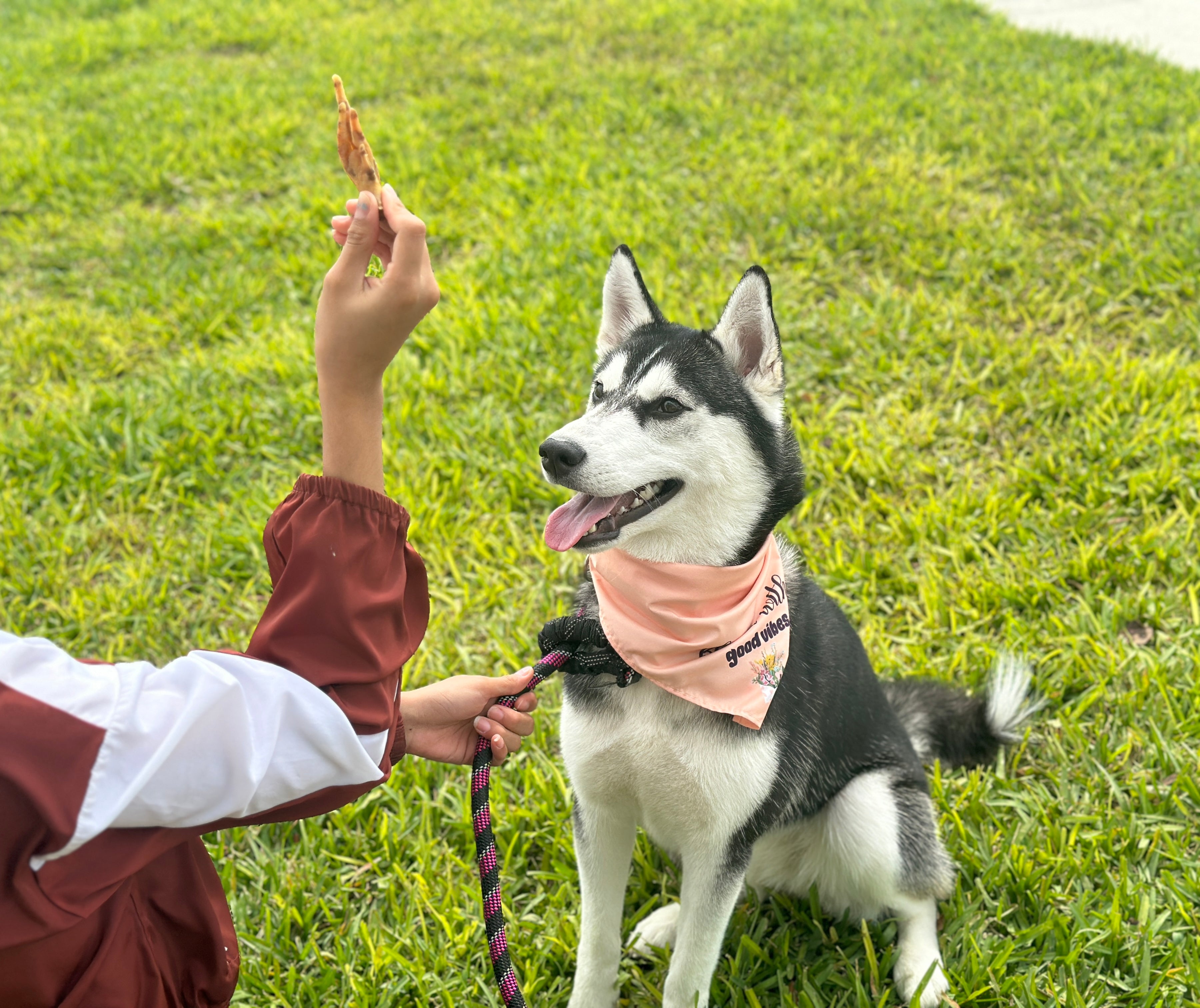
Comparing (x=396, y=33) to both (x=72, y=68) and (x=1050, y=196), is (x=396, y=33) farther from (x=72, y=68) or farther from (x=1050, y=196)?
(x=1050, y=196)

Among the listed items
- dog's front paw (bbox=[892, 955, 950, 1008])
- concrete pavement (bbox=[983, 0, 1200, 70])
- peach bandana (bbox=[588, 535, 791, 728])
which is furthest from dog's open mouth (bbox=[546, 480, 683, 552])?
concrete pavement (bbox=[983, 0, 1200, 70])

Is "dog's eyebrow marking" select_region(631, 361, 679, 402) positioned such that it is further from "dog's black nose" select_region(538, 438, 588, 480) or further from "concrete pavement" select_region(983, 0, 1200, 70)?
"concrete pavement" select_region(983, 0, 1200, 70)

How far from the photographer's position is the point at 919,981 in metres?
2.19

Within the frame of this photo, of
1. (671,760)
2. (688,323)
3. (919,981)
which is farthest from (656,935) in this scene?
(688,323)

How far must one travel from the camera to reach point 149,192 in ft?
20.3

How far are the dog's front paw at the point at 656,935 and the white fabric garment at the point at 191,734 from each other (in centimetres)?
137

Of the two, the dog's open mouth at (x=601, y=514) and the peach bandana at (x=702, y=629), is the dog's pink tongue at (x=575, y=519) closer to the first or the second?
the dog's open mouth at (x=601, y=514)

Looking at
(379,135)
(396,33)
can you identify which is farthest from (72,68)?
(379,135)

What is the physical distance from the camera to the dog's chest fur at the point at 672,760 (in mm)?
1877

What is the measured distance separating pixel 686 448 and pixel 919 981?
1434 millimetres

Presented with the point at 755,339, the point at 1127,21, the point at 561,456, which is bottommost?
the point at 561,456

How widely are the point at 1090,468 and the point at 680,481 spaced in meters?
2.45

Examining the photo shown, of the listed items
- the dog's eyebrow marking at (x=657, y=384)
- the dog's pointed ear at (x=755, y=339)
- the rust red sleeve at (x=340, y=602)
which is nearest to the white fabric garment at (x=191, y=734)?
the rust red sleeve at (x=340, y=602)

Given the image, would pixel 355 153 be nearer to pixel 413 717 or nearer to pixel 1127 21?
pixel 413 717
